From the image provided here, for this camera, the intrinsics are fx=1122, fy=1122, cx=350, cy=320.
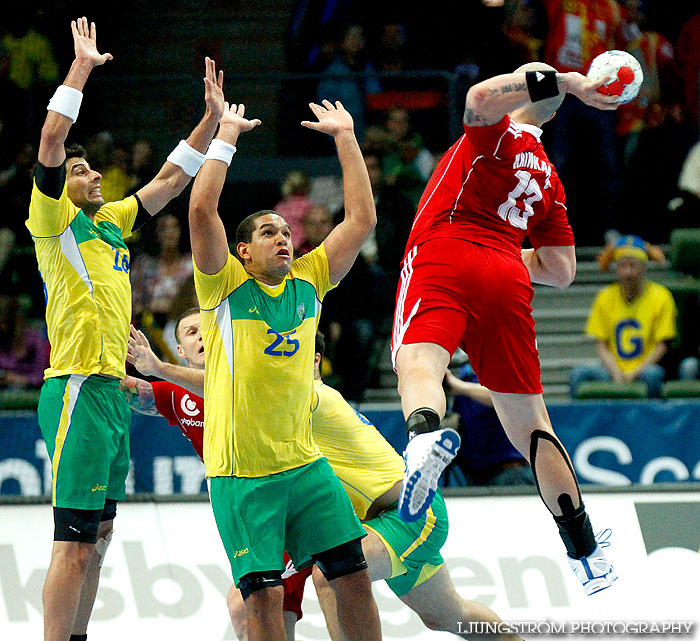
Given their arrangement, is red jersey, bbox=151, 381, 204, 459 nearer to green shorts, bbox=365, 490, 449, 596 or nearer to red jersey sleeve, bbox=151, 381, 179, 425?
red jersey sleeve, bbox=151, 381, 179, 425

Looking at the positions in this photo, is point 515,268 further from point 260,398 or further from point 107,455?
point 107,455

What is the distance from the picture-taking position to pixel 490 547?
6.68 meters

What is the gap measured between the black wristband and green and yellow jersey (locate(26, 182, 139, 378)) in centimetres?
236

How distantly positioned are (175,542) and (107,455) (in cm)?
144

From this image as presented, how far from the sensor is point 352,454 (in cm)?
546

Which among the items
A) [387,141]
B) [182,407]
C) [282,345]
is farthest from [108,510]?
[387,141]

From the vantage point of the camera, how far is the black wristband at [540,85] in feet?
14.4

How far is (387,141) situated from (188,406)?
5.09m

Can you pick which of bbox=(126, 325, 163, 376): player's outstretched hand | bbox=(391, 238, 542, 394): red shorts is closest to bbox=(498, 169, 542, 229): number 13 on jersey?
bbox=(391, 238, 542, 394): red shorts

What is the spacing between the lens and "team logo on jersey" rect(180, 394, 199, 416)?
586 centimetres

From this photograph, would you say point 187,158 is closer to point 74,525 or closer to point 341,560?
point 74,525

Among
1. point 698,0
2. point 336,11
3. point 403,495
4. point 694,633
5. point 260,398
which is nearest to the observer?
point 403,495

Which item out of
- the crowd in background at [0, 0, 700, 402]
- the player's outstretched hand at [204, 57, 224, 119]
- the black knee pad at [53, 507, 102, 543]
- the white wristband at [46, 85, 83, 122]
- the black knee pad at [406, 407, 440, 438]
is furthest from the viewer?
the crowd in background at [0, 0, 700, 402]

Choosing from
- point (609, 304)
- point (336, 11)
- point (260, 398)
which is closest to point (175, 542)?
point (260, 398)
